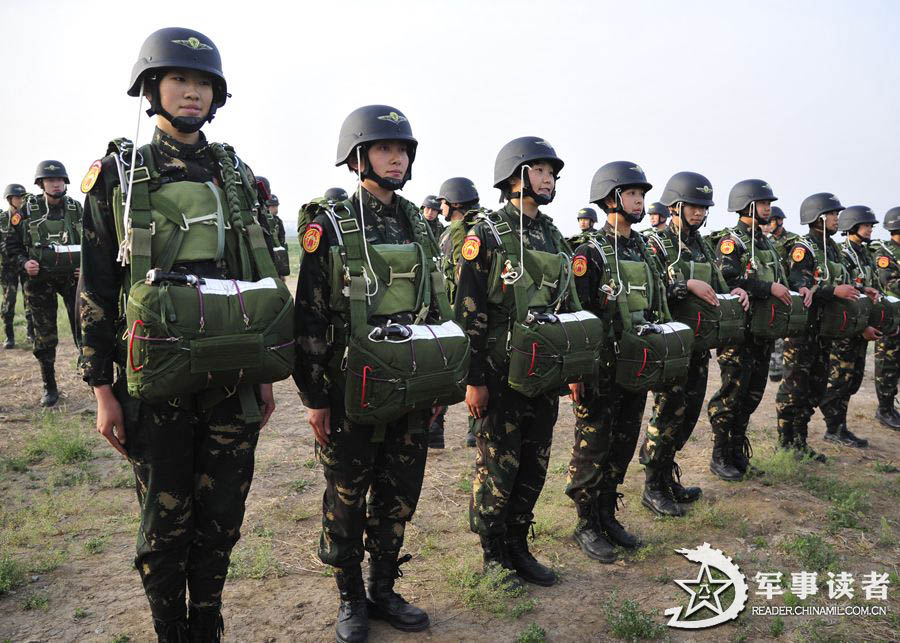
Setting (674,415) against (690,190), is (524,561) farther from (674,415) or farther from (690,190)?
(690,190)

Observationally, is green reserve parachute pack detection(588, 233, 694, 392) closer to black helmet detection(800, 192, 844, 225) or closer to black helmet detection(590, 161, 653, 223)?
black helmet detection(590, 161, 653, 223)

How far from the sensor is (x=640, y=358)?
4.75 meters

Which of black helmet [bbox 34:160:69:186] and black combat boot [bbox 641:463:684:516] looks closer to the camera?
black combat boot [bbox 641:463:684:516]

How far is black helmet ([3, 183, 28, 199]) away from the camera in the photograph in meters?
10.4

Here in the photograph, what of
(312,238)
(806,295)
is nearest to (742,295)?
(806,295)

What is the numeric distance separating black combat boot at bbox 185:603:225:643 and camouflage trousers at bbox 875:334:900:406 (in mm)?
9613

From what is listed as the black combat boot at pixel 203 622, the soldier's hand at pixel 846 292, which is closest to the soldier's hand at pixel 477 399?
the black combat boot at pixel 203 622

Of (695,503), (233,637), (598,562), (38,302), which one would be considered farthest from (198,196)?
(38,302)

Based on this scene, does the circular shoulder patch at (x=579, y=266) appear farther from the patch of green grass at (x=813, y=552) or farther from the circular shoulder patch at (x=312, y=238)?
the patch of green grass at (x=813, y=552)

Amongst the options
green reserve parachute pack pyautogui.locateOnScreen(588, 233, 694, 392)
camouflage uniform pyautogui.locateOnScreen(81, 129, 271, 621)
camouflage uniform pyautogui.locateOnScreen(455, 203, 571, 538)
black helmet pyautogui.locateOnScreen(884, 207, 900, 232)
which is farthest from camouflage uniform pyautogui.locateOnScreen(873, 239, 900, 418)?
camouflage uniform pyautogui.locateOnScreen(81, 129, 271, 621)

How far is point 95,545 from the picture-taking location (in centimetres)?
472

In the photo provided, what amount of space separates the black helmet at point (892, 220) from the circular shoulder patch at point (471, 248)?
28.8 ft

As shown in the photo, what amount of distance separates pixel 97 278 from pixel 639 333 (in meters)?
3.66

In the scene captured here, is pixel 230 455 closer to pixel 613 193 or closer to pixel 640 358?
pixel 640 358
